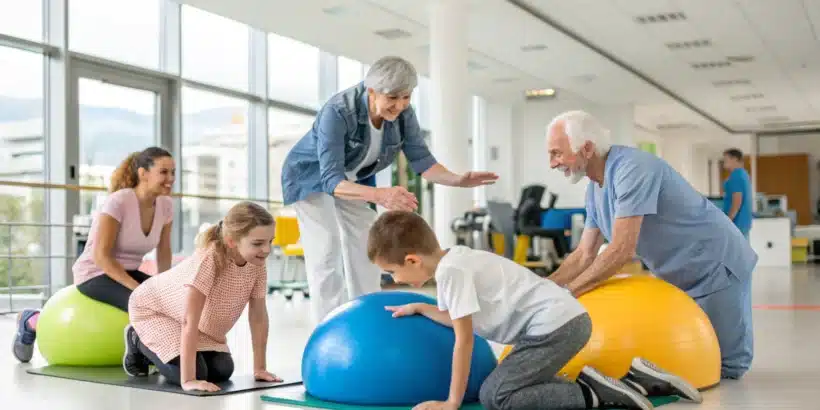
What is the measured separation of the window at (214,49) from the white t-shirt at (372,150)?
736 centimetres

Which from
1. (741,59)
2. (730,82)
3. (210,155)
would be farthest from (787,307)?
(730,82)

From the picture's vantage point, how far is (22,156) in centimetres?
870

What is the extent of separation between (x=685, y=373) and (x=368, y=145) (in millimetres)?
1413

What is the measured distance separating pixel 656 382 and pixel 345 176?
1.35m

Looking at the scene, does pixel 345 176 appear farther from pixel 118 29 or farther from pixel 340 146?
pixel 118 29

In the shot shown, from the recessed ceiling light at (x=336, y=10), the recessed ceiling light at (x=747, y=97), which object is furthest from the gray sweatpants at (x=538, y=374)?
the recessed ceiling light at (x=747, y=97)

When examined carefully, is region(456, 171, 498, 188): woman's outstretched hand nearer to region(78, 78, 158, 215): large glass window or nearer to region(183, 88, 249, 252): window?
region(78, 78, 158, 215): large glass window

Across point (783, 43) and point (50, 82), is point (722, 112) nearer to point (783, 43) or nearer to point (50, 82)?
point (783, 43)

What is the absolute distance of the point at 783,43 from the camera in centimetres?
1295

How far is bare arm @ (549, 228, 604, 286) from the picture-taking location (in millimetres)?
3539

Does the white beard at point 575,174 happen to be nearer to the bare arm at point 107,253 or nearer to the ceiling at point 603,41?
the bare arm at point 107,253

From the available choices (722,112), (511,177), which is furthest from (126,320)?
(722,112)

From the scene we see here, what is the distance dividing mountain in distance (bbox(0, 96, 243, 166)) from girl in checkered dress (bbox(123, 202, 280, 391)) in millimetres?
5633

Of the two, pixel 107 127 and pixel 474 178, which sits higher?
pixel 107 127
